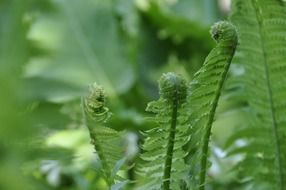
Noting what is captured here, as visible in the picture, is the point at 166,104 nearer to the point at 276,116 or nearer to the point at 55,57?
the point at 276,116

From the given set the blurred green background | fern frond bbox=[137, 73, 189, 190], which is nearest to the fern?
fern frond bbox=[137, 73, 189, 190]

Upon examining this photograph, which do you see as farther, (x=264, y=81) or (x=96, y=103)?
(x=264, y=81)

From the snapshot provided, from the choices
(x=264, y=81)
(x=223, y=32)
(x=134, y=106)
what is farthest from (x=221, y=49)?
(x=134, y=106)

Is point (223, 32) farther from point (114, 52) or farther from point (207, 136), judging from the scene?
point (114, 52)

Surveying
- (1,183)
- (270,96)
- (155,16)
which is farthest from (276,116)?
(155,16)

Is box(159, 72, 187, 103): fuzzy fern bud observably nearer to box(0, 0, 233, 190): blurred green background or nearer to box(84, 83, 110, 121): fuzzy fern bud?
box(84, 83, 110, 121): fuzzy fern bud
